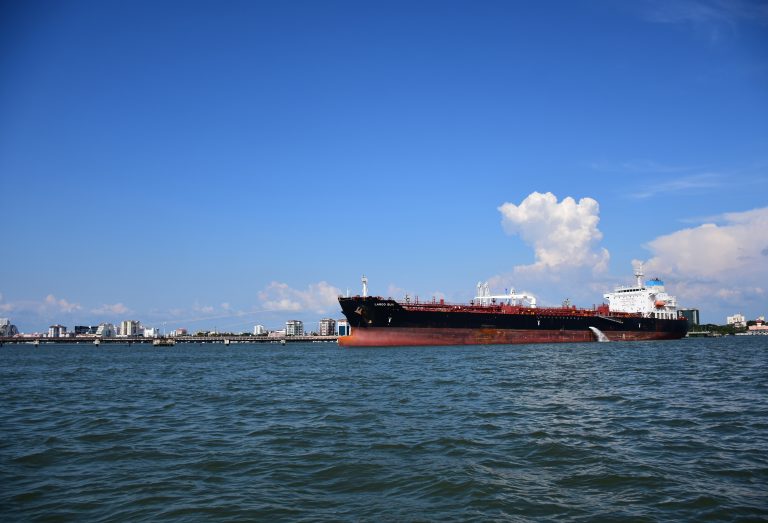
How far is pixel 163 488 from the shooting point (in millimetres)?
9070

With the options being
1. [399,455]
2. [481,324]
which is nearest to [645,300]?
[481,324]

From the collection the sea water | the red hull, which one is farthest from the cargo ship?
the sea water

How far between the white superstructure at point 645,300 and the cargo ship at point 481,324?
438 centimetres

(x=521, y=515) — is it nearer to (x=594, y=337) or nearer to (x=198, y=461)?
(x=198, y=461)

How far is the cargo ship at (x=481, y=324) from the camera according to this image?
180ft

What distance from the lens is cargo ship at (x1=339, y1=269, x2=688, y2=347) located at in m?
54.8

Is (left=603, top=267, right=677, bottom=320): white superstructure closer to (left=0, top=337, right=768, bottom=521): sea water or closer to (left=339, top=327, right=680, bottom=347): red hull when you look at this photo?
(left=339, top=327, right=680, bottom=347): red hull

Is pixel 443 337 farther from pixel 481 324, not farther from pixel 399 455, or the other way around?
pixel 399 455

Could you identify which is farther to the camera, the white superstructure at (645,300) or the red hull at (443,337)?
the white superstructure at (645,300)

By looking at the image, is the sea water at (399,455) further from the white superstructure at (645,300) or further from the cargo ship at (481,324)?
the white superstructure at (645,300)

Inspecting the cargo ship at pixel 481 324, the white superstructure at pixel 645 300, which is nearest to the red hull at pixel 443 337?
the cargo ship at pixel 481 324

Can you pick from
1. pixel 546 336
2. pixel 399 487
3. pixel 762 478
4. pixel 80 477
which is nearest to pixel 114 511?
pixel 80 477

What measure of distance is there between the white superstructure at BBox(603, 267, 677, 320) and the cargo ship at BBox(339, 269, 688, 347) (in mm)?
4377

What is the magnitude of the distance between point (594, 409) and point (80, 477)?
1354cm
